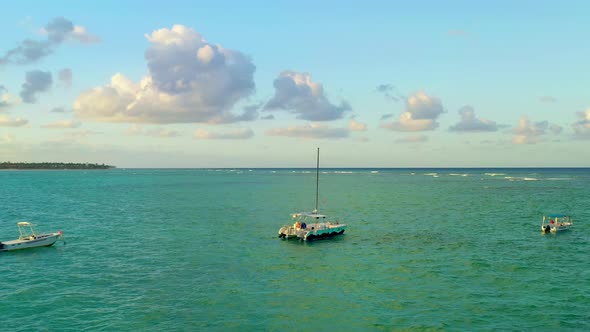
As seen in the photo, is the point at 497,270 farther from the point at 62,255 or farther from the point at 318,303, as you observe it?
the point at 62,255

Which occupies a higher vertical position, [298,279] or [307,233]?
[307,233]

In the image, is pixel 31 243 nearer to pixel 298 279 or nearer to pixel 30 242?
pixel 30 242

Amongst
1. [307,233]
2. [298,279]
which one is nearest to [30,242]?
[307,233]

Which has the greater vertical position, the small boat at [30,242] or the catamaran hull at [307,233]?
the catamaran hull at [307,233]

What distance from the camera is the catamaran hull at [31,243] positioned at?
175ft

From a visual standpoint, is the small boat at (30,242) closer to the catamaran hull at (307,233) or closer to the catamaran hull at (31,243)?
the catamaran hull at (31,243)

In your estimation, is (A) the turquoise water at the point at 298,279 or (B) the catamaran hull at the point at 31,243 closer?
(A) the turquoise water at the point at 298,279

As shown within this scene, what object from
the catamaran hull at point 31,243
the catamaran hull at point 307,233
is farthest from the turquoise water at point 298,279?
the catamaran hull at point 307,233

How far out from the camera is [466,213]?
89750 millimetres

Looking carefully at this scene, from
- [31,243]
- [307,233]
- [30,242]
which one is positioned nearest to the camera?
[30,242]

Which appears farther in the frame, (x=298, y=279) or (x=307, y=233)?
(x=307, y=233)

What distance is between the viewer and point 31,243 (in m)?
55.2

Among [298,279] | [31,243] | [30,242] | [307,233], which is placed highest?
[307,233]

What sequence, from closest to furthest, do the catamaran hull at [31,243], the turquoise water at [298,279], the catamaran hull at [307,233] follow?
1. the turquoise water at [298,279]
2. the catamaran hull at [31,243]
3. the catamaran hull at [307,233]
